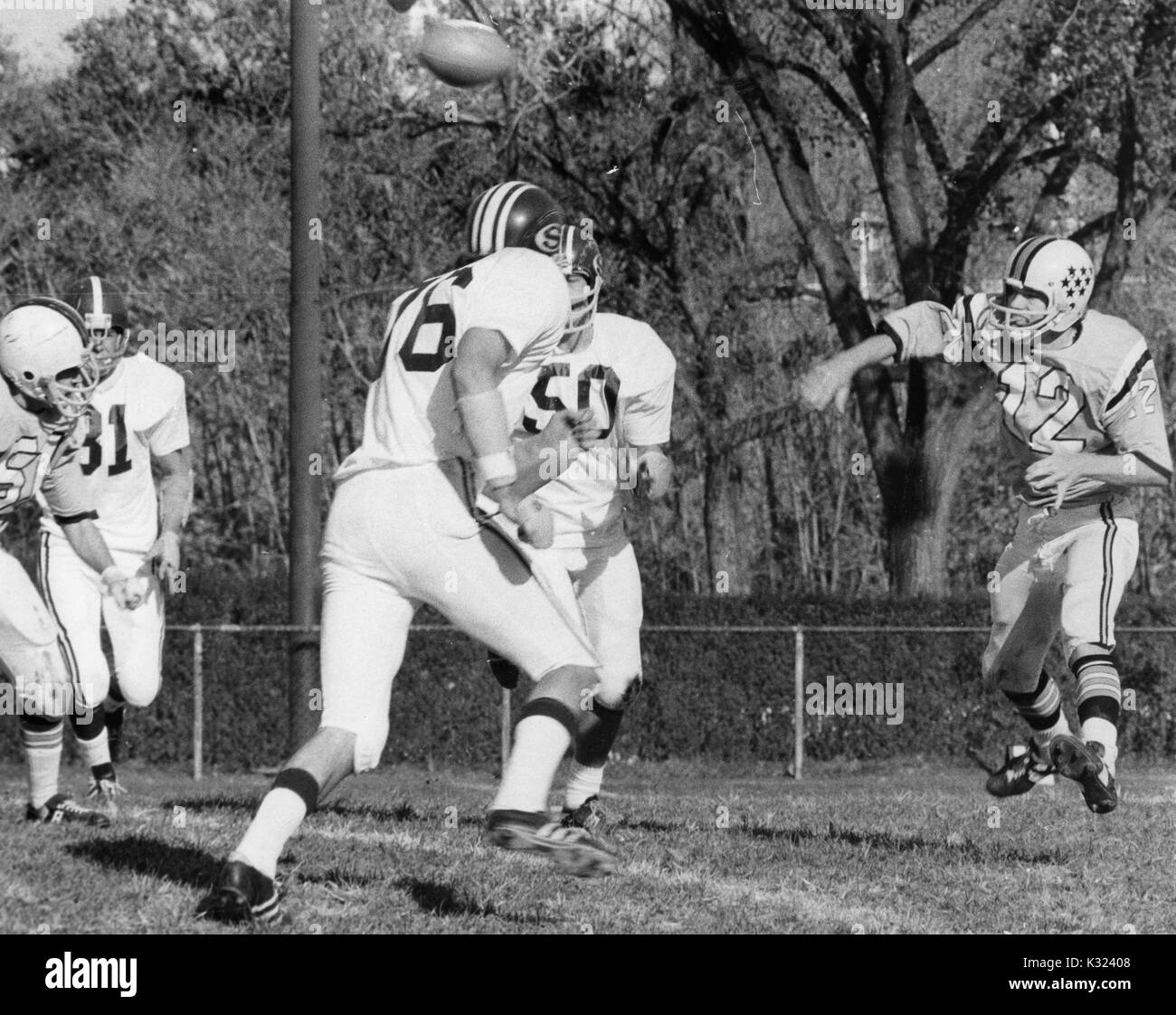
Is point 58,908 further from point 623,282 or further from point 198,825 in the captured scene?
point 623,282

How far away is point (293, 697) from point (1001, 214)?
9.84m

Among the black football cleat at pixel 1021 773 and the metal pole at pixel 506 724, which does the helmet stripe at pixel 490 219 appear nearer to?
the black football cleat at pixel 1021 773

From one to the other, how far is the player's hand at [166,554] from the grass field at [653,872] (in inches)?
40.6

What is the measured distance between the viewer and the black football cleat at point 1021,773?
638cm

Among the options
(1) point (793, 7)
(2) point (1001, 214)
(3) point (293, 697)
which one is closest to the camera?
(3) point (293, 697)

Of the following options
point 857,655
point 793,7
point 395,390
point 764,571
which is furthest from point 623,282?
point 395,390

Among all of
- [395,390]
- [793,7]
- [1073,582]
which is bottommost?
[1073,582]

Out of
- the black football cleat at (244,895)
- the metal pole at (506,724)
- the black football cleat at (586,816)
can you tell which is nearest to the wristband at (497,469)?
the black football cleat at (244,895)

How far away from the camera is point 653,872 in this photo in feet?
Answer: 19.3

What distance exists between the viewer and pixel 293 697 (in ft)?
34.5

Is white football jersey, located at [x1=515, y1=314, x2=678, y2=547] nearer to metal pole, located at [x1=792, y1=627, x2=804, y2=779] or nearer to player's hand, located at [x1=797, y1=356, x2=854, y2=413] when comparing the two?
player's hand, located at [x1=797, y1=356, x2=854, y2=413]

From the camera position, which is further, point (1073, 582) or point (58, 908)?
point (1073, 582)

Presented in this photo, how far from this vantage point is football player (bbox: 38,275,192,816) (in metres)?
7.28

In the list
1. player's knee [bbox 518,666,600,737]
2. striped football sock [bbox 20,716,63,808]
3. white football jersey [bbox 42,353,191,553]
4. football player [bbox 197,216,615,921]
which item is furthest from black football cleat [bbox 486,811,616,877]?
white football jersey [bbox 42,353,191,553]
